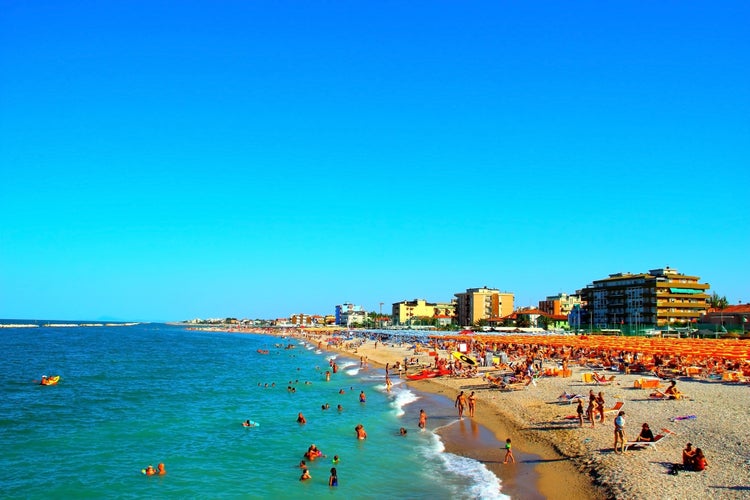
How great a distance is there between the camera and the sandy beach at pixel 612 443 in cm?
1414

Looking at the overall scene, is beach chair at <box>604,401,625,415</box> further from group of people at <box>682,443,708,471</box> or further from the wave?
the wave

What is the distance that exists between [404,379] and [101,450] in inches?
961

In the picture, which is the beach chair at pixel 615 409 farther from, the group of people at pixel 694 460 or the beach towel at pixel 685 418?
the group of people at pixel 694 460

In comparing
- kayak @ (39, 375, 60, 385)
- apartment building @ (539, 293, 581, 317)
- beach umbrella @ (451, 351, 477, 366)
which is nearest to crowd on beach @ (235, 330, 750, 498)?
beach umbrella @ (451, 351, 477, 366)

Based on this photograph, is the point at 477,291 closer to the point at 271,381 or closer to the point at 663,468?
the point at 271,381

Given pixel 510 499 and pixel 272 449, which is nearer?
pixel 510 499

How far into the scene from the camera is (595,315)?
10325 centimetres

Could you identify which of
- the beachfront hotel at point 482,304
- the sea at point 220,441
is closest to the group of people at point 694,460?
the sea at point 220,441

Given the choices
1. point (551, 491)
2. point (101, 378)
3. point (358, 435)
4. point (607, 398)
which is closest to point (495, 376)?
point (607, 398)

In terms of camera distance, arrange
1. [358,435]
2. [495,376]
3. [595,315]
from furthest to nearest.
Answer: [595,315] → [495,376] → [358,435]

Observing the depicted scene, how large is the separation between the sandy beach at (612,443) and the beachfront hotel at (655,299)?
214ft

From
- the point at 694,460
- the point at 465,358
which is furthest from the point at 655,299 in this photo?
the point at 694,460

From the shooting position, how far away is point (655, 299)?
294ft

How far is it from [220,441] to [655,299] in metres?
85.6
